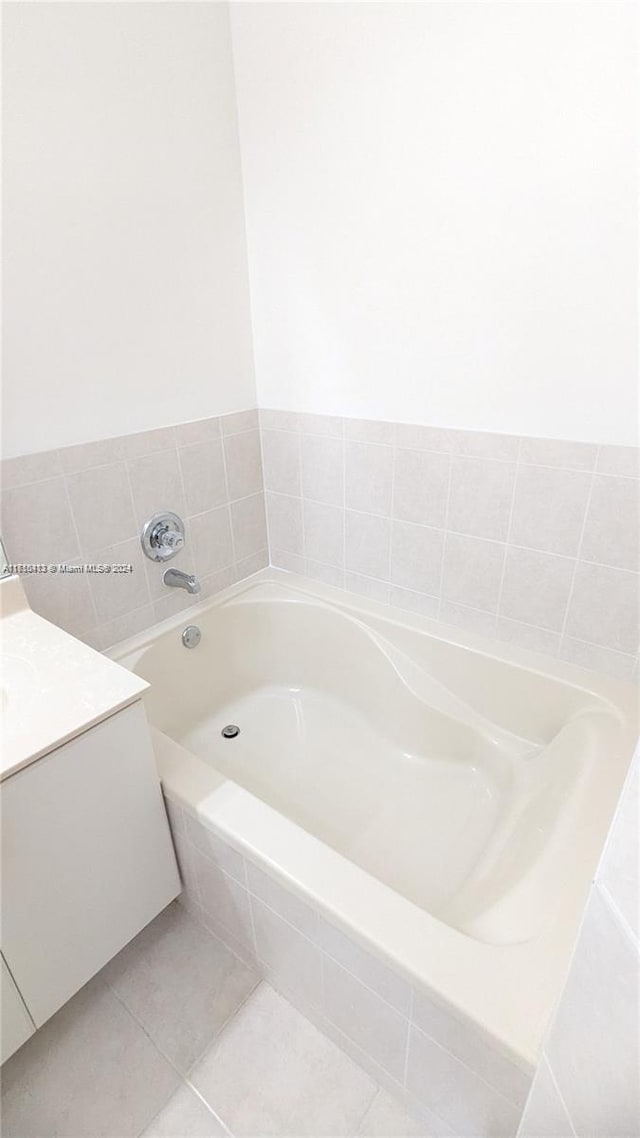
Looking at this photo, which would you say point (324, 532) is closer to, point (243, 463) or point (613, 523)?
point (243, 463)

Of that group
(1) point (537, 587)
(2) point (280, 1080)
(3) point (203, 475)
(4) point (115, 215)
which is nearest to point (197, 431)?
(3) point (203, 475)

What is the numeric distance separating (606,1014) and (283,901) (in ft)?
2.32

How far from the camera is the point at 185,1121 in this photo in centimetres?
97

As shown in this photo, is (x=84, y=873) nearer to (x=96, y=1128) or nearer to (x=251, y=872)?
(x=251, y=872)

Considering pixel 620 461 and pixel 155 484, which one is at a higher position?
pixel 620 461

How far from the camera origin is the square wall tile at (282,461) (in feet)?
5.48

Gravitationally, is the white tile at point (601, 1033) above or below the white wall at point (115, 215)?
below

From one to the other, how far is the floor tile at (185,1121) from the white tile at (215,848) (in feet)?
1.34

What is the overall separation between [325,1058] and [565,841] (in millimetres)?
665

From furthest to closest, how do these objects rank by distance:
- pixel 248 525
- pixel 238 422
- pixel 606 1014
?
pixel 248 525 < pixel 238 422 < pixel 606 1014

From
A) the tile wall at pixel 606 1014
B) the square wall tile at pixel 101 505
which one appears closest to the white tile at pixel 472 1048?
the tile wall at pixel 606 1014

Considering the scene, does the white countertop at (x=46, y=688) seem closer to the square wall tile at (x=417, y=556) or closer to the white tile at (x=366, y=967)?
the white tile at (x=366, y=967)

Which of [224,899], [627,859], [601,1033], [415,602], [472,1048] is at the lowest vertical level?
Answer: [224,899]

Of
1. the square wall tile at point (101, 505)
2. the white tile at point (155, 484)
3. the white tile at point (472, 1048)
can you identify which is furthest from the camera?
the white tile at point (155, 484)
